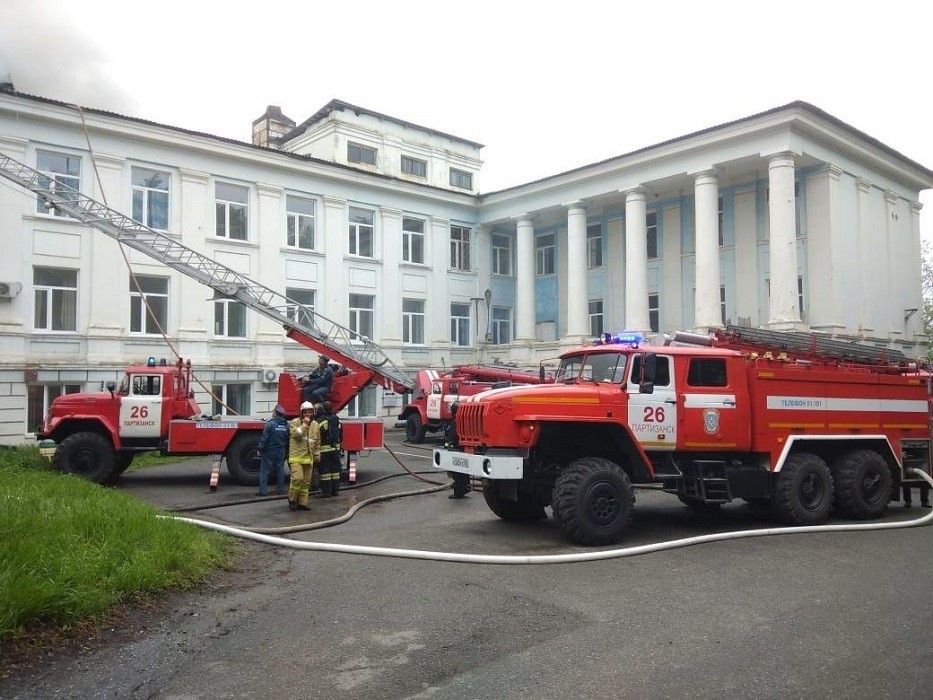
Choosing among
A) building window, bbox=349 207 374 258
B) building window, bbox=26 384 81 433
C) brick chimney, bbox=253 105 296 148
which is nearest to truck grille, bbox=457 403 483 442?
building window, bbox=26 384 81 433

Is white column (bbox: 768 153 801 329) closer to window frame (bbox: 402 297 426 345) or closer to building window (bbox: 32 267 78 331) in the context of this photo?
window frame (bbox: 402 297 426 345)

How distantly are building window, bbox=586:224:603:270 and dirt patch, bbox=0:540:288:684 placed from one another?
90.4ft

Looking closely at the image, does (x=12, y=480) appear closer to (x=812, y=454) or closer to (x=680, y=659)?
(x=680, y=659)

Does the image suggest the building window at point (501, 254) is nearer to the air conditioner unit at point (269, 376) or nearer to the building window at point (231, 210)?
the building window at point (231, 210)

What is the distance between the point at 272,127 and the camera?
41875 mm

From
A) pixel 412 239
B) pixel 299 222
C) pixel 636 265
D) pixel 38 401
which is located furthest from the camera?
pixel 412 239

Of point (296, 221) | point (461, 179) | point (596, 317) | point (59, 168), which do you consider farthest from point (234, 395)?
point (461, 179)

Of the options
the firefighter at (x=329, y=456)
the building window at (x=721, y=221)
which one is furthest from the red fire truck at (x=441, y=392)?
the building window at (x=721, y=221)

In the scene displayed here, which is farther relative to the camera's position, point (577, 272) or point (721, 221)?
point (577, 272)

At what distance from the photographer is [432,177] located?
4053 cm

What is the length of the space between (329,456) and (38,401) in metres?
14.3

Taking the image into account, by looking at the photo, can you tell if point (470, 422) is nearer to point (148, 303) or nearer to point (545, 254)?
point (148, 303)

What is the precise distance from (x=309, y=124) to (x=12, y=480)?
3170 centimetres

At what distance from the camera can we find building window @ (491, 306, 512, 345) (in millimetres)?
35344
